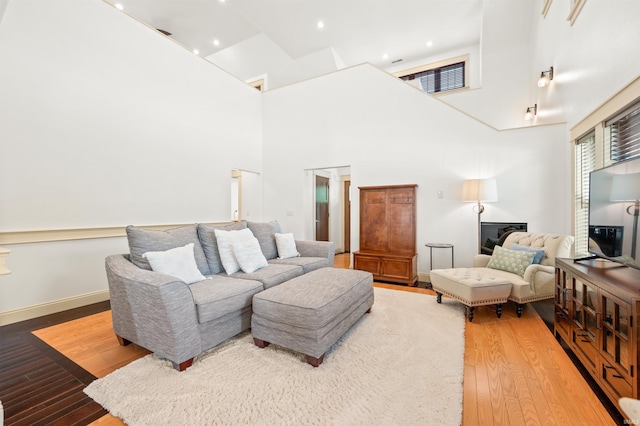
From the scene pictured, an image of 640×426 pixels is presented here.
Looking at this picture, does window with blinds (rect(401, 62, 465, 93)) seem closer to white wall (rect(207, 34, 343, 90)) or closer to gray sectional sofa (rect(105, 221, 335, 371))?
white wall (rect(207, 34, 343, 90))

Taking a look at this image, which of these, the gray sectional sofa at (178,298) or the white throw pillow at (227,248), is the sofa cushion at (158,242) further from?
the white throw pillow at (227,248)

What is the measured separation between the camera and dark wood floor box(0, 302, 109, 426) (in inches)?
61.8

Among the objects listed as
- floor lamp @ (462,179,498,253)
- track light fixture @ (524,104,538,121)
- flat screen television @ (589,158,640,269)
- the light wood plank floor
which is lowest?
the light wood plank floor

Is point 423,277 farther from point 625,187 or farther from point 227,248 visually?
point 227,248

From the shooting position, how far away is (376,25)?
19.3ft

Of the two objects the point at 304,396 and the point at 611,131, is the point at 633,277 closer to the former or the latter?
the point at 611,131

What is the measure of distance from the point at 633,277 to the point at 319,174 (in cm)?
535

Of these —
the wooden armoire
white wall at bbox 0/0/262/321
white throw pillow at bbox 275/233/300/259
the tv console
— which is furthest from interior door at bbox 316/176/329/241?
the tv console

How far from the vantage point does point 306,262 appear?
11.4 ft

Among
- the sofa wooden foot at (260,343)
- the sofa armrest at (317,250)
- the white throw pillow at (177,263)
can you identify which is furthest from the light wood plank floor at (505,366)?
the sofa armrest at (317,250)

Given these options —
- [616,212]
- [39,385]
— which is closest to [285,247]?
[39,385]

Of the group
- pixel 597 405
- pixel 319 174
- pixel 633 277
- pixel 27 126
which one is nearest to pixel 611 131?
pixel 633 277

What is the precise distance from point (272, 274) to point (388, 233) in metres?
2.46

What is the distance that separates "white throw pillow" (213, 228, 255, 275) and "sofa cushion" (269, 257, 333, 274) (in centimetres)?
59
